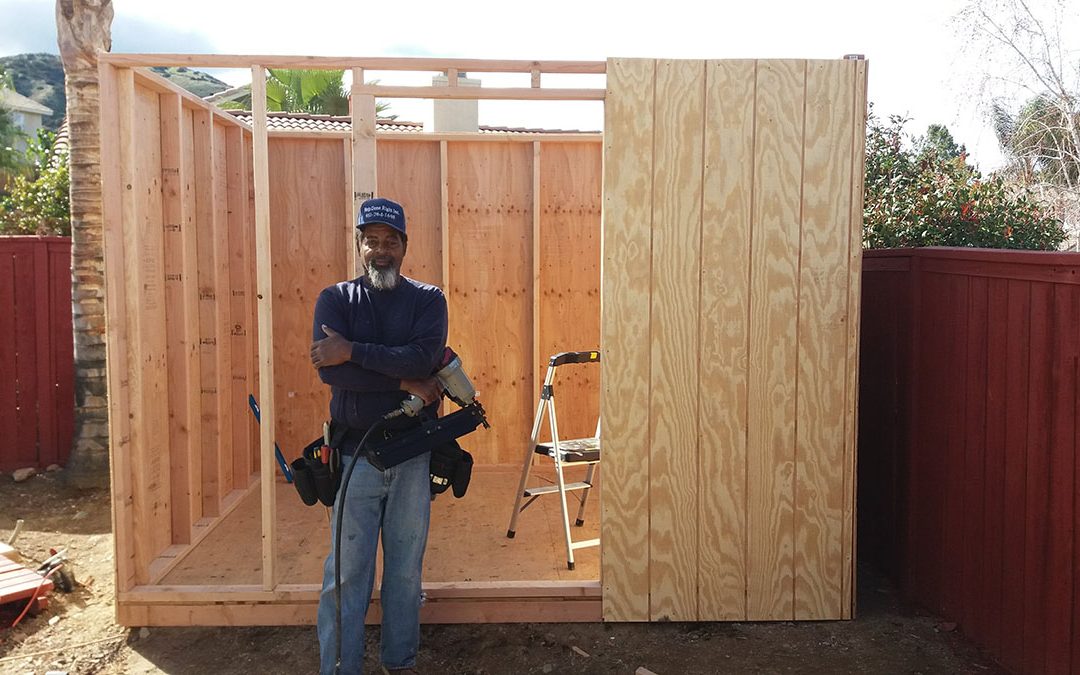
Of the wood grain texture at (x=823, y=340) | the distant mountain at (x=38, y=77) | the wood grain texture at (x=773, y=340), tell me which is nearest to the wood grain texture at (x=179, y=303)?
the wood grain texture at (x=773, y=340)

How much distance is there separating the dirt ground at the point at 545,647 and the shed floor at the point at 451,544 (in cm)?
38

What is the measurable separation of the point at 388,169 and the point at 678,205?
3.08 m

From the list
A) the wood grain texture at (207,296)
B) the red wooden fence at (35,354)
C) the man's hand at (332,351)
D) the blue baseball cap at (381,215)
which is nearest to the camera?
the man's hand at (332,351)

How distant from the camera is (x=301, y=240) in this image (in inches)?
246

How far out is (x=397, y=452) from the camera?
3.23m

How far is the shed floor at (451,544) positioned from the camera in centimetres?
438

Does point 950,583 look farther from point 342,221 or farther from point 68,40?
point 68,40

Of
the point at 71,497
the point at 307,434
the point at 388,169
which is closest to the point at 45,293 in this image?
the point at 71,497

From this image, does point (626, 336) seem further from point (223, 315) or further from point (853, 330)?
point (223, 315)

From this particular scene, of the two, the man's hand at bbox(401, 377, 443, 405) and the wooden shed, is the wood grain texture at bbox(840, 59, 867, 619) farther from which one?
the man's hand at bbox(401, 377, 443, 405)

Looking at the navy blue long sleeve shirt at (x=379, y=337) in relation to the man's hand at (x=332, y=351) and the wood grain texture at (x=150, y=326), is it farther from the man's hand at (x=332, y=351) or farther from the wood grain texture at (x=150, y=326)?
the wood grain texture at (x=150, y=326)

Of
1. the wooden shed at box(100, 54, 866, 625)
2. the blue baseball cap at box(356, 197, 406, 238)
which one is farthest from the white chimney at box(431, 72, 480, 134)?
the blue baseball cap at box(356, 197, 406, 238)

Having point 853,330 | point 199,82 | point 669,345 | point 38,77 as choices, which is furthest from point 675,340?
point 38,77

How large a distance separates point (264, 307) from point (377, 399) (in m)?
0.88
